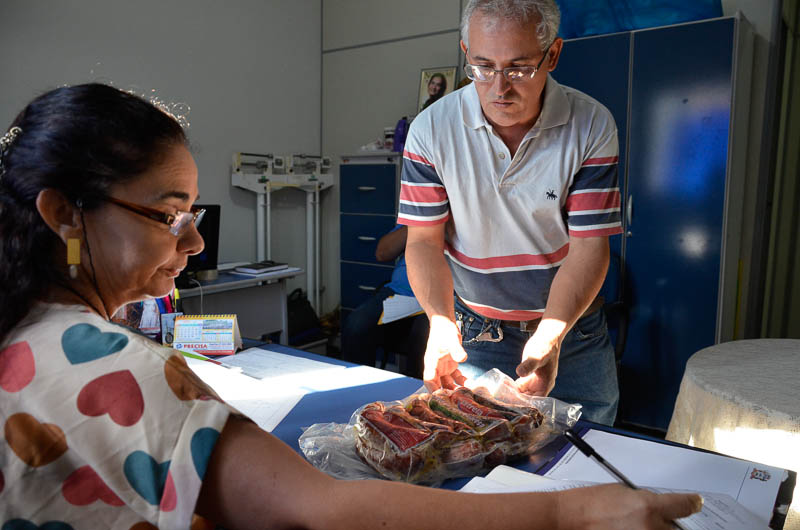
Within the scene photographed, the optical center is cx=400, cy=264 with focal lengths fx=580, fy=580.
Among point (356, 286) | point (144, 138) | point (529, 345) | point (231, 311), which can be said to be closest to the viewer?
point (144, 138)

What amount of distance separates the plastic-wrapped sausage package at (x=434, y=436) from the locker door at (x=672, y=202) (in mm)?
2388

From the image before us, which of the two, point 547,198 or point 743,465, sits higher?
point 547,198

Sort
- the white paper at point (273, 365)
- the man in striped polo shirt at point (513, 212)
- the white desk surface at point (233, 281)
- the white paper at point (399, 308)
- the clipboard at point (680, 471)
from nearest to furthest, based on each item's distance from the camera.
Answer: the clipboard at point (680, 471), the man in striped polo shirt at point (513, 212), the white paper at point (273, 365), the white desk surface at point (233, 281), the white paper at point (399, 308)

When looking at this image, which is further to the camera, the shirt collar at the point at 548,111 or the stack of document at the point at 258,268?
the stack of document at the point at 258,268

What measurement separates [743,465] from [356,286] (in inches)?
149

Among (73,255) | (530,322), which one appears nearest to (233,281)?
(530,322)

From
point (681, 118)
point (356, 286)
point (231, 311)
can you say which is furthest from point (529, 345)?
point (356, 286)

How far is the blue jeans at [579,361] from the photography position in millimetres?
1629

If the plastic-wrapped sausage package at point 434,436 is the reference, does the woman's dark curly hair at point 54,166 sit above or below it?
above

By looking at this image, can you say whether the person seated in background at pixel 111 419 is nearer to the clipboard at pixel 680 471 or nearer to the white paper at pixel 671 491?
the white paper at pixel 671 491

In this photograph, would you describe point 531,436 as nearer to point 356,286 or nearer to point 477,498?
point 477,498

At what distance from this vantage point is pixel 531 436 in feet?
3.66

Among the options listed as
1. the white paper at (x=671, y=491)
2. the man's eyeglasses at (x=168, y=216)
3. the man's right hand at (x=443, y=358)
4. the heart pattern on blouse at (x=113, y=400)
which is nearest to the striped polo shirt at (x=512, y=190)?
the man's right hand at (x=443, y=358)

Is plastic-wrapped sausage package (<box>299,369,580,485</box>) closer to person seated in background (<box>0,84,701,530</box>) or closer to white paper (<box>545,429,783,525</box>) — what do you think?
white paper (<box>545,429,783,525</box>)
